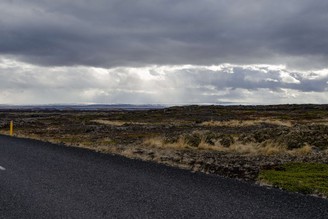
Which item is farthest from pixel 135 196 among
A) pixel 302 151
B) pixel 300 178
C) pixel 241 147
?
pixel 241 147

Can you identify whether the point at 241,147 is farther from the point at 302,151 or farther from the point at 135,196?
the point at 135,196

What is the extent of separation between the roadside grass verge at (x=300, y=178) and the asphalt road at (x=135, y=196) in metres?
0.99

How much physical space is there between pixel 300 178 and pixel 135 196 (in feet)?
19.9

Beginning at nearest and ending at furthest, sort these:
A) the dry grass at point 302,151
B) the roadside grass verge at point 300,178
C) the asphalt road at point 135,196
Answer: the asphalt road at point 135,196 → the roadside grass verge at point 300,178 → the dry grass at point 302,151

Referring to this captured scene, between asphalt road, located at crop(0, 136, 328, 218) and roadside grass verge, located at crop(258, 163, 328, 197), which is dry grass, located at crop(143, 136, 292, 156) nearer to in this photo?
roadside grass verge, located at crop(258, 163, 328, 197)

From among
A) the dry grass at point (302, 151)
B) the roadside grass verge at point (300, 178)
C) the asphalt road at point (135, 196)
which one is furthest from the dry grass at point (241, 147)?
the asphalt road at point (135, 196)

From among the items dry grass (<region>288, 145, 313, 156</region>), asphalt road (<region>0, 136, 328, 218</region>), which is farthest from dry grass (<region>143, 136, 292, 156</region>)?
asphalt road (<region>0, 136, 328, 218</region>)

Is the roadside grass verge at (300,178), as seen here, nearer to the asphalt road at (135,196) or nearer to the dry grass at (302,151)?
the asphalt road at (135,196)

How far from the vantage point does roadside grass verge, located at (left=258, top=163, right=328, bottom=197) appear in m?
Result: 11.2

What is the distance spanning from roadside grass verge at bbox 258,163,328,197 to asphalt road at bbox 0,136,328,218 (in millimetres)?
988

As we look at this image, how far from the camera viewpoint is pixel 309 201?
30.9 feet

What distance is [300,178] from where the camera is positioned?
13.0m

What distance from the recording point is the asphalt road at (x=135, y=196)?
819 centimetres

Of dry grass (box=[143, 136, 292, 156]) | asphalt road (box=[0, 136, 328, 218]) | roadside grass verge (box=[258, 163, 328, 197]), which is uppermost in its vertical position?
asphalt road (box=[0, 136, 328, 218])
